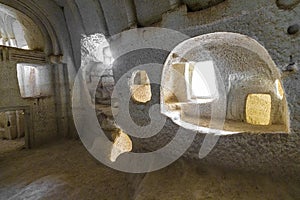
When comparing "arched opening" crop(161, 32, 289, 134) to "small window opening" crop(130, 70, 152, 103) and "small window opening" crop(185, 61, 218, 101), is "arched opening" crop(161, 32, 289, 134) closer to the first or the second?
"small window opening" crop(130, 70, 152, 103)

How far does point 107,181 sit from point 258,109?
5.48 m

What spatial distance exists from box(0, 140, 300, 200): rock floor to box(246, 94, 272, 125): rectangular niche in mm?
4094

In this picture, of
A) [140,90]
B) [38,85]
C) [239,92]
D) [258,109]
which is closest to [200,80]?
[239,92]

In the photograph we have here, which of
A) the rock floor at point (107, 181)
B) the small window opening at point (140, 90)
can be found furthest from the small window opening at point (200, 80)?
the rock floor at point (107, 181)

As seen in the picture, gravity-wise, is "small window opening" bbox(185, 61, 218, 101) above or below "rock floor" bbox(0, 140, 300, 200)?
above

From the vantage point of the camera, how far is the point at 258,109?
673cm

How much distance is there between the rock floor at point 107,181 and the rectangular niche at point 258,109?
4094 mm

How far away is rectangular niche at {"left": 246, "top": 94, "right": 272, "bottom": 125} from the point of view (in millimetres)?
6477

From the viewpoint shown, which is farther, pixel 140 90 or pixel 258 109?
pixel 258 109

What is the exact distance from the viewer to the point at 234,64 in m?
6.65

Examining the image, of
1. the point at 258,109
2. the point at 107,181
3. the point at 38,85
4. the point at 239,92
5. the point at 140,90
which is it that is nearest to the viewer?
the point at 107,181

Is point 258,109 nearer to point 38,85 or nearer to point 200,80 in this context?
point 200,80

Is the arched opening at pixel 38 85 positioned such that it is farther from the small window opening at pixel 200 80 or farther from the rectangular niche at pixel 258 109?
the rectangular niche at pixel 258 109

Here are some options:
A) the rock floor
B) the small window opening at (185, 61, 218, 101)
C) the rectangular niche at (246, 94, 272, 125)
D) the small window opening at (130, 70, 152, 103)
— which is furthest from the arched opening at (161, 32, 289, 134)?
the rock floor
